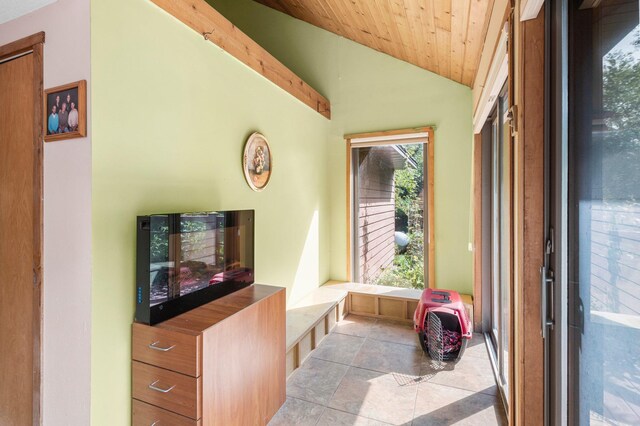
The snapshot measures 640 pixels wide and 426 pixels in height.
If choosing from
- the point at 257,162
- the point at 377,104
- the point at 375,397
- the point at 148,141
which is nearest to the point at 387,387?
the point at 375,397

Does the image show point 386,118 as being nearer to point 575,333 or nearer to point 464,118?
point 464,118

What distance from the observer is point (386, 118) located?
3676 millimetres

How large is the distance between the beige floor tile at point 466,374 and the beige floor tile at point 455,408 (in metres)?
0.07

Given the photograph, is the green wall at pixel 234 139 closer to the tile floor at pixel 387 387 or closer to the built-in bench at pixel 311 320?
the built-in bench at pixel 311 320

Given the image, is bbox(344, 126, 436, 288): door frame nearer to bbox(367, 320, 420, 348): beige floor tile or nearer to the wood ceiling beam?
bbox(367, 320, 420, 348): beige floor tile

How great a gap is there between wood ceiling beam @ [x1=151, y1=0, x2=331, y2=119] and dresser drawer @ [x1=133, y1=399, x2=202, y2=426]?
2.08 m

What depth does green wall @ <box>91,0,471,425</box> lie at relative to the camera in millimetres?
1436

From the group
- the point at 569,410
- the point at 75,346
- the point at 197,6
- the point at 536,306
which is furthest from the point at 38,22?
the point at 569,410

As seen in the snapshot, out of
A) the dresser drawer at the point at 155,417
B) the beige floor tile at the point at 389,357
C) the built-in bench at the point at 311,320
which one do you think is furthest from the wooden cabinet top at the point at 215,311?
the beige floor tile at the point at 389,357

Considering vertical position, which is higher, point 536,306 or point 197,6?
point 197,6

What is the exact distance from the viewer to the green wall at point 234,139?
144cm

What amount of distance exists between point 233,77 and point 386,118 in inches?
80.3

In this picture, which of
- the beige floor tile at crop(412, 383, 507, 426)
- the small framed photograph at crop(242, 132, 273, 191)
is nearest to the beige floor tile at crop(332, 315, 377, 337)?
the beige floor tile at crop(412, 383, 507, 426)

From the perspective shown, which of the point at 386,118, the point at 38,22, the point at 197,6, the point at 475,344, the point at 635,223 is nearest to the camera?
the point at 635,223
